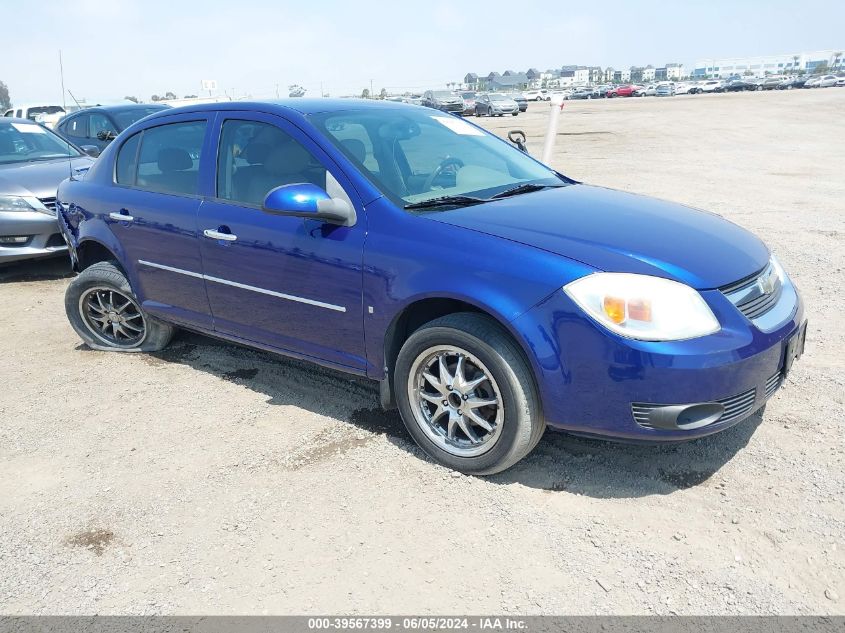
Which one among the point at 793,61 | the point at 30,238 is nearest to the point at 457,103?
the point at 30,238

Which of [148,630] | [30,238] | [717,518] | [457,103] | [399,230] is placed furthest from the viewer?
[457,103]

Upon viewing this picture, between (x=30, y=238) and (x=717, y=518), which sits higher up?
(x=30, y=238)

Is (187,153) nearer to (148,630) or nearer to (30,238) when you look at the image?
(148,630)

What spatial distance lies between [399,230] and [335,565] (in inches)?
58.7

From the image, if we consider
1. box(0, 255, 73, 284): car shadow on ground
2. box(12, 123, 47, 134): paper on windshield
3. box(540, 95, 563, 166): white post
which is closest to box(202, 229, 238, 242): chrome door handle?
box(0, 255, 73, 284): car shadow on ground

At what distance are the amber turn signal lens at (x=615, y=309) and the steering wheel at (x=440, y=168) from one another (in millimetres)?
1250

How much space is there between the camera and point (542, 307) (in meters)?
2.83

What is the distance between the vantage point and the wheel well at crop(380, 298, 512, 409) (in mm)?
3262

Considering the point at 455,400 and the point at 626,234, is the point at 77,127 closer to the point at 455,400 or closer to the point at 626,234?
the point at 455,400

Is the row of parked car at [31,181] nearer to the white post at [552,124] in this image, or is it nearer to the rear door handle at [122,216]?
the rear door handle at [122,216]

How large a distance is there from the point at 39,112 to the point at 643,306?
2429 cm

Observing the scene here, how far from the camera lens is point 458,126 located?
14.4 feet

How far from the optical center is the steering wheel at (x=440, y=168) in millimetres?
3633

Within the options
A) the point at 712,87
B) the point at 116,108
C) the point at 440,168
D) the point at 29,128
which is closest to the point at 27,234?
the point at 29,128
